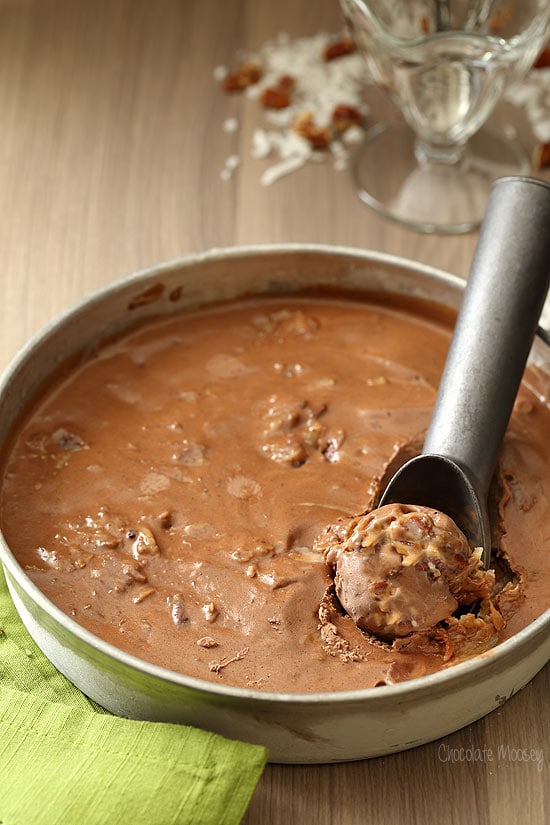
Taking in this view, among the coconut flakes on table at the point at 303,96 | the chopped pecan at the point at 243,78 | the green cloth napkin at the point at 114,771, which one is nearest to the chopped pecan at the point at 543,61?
the coconut flakes on table at the point at 303,96

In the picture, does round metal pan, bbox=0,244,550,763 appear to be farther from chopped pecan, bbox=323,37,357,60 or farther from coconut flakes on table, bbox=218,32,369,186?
chopped pecan, bbox=323,37,357,60

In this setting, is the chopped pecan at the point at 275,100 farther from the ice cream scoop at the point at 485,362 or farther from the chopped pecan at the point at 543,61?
the ice cream scoop at the point at 485,362

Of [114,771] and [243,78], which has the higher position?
[243,78]

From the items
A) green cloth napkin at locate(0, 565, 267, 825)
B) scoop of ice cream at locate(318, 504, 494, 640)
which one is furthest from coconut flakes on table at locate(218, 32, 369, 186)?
green cloth napkin at locate(0, 565, 267, 825)

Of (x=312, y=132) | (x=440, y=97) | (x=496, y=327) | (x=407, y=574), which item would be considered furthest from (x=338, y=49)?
(x=407, y=574)

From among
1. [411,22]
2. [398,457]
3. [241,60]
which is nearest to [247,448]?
[398,457]

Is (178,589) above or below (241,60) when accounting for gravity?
below

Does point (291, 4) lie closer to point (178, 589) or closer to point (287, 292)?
point (287, 292)

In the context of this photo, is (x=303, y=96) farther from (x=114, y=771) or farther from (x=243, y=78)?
(x=114, y=771)
